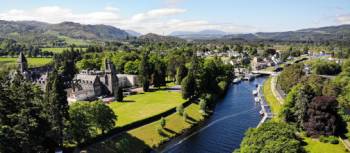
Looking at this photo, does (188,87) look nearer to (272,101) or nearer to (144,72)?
(144,72)

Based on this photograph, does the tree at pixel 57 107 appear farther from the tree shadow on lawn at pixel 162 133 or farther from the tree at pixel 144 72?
the tree at pixel 144 72

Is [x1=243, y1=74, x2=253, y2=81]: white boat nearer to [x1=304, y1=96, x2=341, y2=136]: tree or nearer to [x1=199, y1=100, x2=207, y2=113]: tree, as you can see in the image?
[x1=199, y1=100, x2=207, y2=113]: tree

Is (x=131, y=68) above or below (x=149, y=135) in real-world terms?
above

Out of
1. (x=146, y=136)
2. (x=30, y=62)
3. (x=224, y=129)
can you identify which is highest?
(x=30, y=62)

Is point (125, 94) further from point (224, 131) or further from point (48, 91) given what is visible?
point (48, 91)

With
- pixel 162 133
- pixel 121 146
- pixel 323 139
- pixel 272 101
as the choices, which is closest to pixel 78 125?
pixel 121 146

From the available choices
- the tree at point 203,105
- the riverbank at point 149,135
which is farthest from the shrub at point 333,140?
the tree at point 203,105
